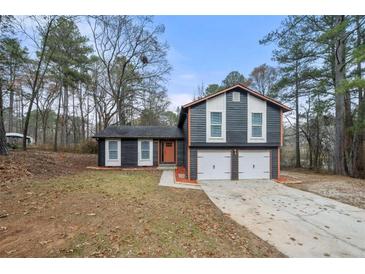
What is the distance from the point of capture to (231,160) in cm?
1065

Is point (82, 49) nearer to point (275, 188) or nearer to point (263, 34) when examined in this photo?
point (263, 34)

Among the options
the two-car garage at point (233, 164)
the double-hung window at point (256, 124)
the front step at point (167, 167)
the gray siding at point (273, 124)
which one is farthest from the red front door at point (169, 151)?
the gray siding at point (273, 124)

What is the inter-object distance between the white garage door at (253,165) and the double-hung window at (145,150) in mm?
6708

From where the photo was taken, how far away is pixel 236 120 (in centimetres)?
1071

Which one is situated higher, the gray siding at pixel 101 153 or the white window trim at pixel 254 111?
the white window trim at pixel 254 111

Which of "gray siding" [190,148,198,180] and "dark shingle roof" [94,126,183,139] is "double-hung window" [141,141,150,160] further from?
"gray siding" [190,148,198,180]

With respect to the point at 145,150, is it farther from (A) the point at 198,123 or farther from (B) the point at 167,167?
(A) the point at 198,123

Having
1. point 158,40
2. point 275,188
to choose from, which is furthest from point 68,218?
point 158,40

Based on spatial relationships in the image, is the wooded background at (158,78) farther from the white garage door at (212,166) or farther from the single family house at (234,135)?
the white garage door at (212,166)

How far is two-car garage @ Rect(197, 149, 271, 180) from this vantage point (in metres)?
10.5

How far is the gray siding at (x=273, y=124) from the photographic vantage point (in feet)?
35.8

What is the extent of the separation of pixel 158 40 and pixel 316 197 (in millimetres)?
21220

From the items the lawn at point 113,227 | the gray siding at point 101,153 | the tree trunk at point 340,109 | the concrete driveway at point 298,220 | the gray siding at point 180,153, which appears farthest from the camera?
the gray siding at point 180,153
